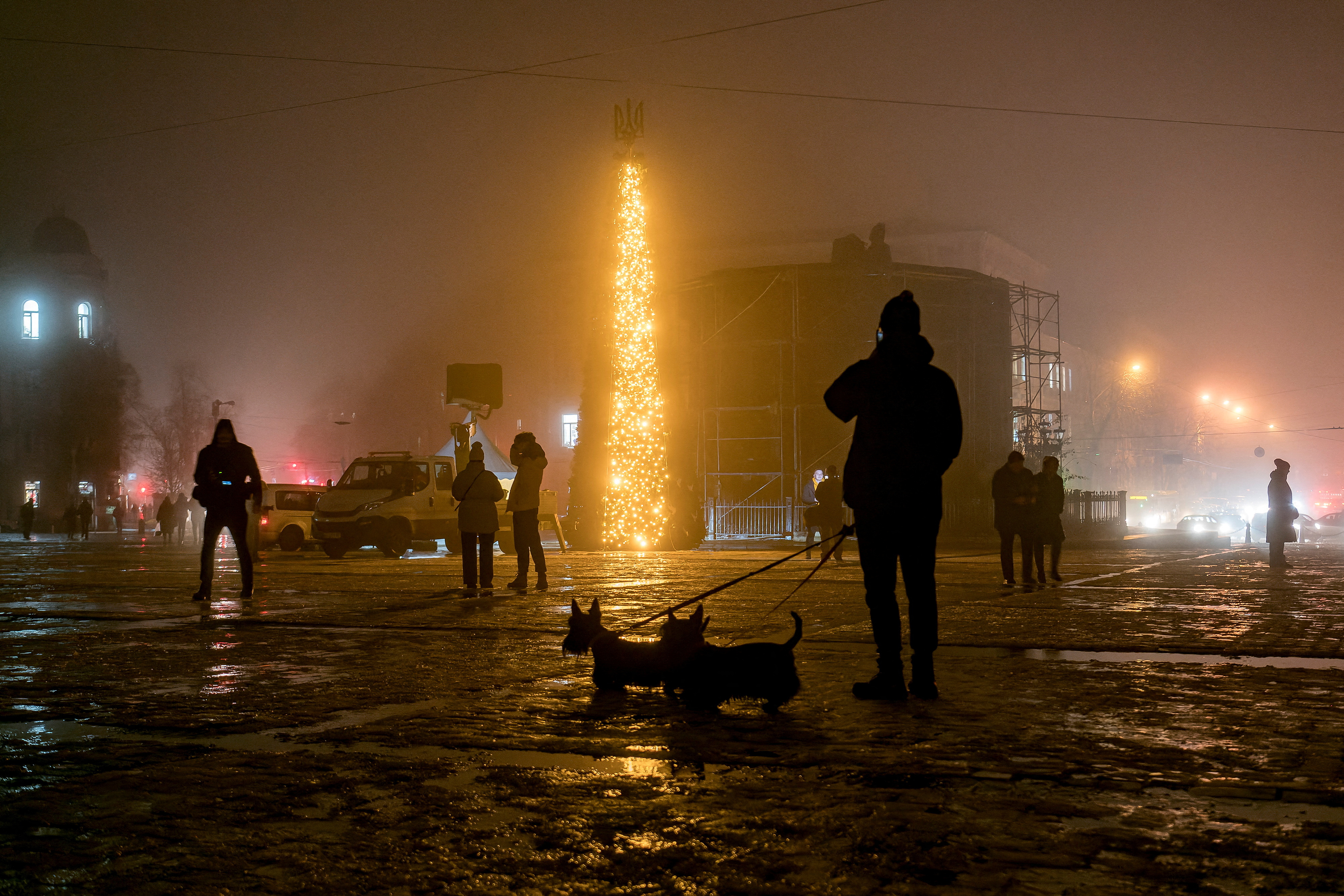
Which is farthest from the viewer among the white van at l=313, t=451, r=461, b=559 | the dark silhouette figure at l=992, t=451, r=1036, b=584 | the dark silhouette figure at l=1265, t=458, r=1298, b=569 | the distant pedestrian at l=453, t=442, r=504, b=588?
the white van at l=313, t=451, r=461, b=559

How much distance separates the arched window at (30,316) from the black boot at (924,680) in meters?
90.0

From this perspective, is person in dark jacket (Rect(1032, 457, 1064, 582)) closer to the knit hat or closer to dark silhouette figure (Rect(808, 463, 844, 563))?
dark silhouette figure (Rect(808, 463, 844, 563))

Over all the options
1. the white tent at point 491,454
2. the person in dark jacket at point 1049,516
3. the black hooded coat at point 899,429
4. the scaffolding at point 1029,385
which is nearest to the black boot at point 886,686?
the black hooded coat at point 899,429

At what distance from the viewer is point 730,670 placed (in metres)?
5.44

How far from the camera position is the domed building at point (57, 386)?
251 ft

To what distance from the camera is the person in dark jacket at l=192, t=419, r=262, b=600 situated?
39.2 ft

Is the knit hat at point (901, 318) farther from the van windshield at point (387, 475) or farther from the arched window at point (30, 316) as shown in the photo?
the arched window at point (30, 316)

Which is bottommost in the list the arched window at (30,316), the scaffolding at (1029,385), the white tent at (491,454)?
the white tent at (491,454)

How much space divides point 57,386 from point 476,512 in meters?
77.6

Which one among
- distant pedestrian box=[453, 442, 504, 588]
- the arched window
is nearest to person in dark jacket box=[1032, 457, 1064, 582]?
distant pedestrian box=[453, 442, 504, 588]

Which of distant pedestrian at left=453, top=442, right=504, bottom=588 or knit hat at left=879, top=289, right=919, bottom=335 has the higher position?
knit hat at left=879, top=289, right=919, bottom=335

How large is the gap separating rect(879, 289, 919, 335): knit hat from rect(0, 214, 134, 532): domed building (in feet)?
244

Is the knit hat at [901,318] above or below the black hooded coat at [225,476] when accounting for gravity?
above

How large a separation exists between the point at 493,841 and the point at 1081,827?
169cm
